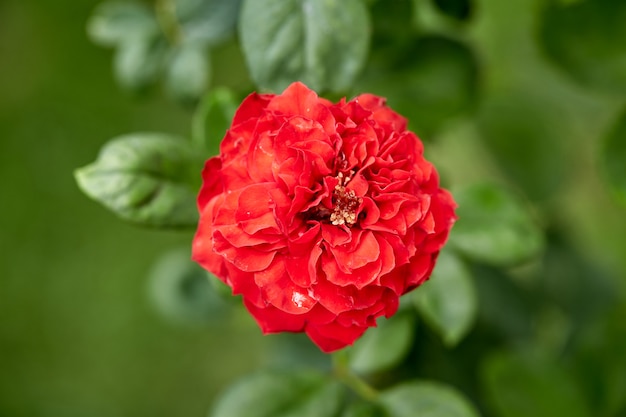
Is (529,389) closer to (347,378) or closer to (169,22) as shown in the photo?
(347,378)

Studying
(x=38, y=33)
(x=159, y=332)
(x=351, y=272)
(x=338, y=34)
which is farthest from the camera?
(x=38, y=33)

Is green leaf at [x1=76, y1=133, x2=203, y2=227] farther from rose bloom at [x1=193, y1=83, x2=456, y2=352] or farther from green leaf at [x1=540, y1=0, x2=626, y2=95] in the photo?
green leaf at [x1=540, y1=0, x2=626, y2=95]

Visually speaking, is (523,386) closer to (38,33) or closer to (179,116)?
(179,116)

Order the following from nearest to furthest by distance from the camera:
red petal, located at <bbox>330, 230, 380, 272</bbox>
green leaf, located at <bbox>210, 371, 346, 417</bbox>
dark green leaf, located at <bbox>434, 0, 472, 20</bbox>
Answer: red petal, located at <bbox>330, 230, 380, 272</bbox>
green leaf, located at <bbox>210, 371, 346, 417</bbox>
dark green leaf, located at <bbox>434, 0, 472, 20</bbox>

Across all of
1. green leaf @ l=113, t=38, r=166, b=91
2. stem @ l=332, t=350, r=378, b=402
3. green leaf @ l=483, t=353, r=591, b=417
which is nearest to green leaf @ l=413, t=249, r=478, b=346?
stem @ l=332, t=350, r=378, b=402

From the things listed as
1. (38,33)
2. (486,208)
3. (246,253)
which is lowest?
(38,33)

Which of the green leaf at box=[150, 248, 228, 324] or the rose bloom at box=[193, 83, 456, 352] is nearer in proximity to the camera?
the rose bloom at box=[193, 83, 456, 352]

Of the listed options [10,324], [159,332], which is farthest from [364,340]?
[10,324]
